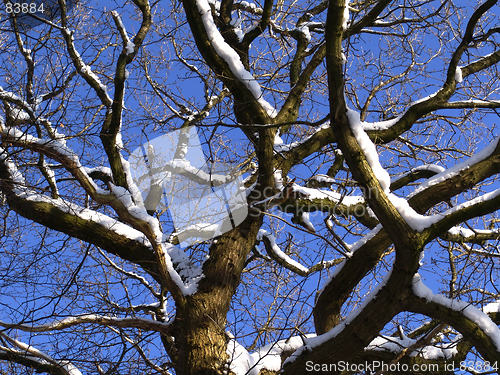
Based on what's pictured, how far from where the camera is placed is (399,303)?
10.1 ft

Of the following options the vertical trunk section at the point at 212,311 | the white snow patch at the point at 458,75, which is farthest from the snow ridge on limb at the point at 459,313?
the white snow patch at the point at 458,75

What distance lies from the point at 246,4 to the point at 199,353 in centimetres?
469

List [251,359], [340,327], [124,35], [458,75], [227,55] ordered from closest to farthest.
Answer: [340,327] → [251,359] → [227,55] → [458,75] → [124,35]

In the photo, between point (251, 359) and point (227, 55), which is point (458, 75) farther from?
point (251, 359)

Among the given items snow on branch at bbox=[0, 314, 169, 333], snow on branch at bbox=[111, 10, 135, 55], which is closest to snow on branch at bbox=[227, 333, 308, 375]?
snow on branch at bbox=[0, 314, 169, 333]

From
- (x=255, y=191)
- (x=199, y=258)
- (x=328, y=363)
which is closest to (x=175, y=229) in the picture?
(x=199, y=258)

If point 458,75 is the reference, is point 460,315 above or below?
below

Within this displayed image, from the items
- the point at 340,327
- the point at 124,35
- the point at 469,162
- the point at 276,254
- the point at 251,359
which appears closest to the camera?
the point at 340,327

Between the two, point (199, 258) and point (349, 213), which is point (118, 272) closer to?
point (199, 258)

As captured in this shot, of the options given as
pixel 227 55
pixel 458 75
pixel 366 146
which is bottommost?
pixel 366 146

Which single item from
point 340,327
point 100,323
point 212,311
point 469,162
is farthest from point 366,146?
point 100,323

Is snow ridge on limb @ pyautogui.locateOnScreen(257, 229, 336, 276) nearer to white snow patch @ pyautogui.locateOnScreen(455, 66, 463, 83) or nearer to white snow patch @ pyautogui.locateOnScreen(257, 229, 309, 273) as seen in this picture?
white snow patch @ pyautogui.locateOnScreen(257, 229, 309, 273)

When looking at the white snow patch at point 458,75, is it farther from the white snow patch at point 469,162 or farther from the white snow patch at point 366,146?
the white snow patch at point 366,146

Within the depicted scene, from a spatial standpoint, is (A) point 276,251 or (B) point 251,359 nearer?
(B) point 251,359
